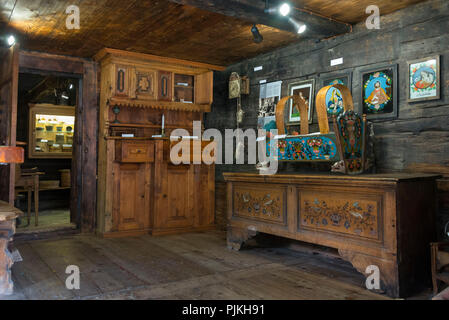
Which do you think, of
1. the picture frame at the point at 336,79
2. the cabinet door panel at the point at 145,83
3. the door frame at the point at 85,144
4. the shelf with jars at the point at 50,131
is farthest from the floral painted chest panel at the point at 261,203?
the shelf with jars at the point at 50,131

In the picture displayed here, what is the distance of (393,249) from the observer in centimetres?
273

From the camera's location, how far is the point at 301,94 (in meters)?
4.60

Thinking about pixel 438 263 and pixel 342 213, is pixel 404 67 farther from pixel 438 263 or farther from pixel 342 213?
pixel 438 263

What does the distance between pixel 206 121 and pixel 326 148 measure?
2.99 m

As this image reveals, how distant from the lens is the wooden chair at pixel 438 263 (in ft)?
8.75

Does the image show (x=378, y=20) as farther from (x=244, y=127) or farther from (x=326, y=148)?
(x=244, y=127)

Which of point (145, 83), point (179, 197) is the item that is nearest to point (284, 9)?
point (145, 83)

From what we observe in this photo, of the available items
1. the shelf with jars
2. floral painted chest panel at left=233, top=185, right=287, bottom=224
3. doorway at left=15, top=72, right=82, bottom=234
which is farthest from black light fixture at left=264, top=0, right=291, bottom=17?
the shelf with jars

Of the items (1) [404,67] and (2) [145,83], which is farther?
(2) [145,83]

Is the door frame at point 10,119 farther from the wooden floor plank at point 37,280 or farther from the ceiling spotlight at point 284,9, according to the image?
the ceiling spotlight at point 284,9

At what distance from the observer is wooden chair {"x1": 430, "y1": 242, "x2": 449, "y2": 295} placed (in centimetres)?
267

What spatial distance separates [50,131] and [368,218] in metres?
7.92

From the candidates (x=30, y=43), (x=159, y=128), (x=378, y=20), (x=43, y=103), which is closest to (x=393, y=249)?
(x=378, y=20)

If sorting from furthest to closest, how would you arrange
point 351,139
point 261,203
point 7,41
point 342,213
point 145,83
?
point 145,83, point 7,41, point 261,203, point 351,139, point 342,213
